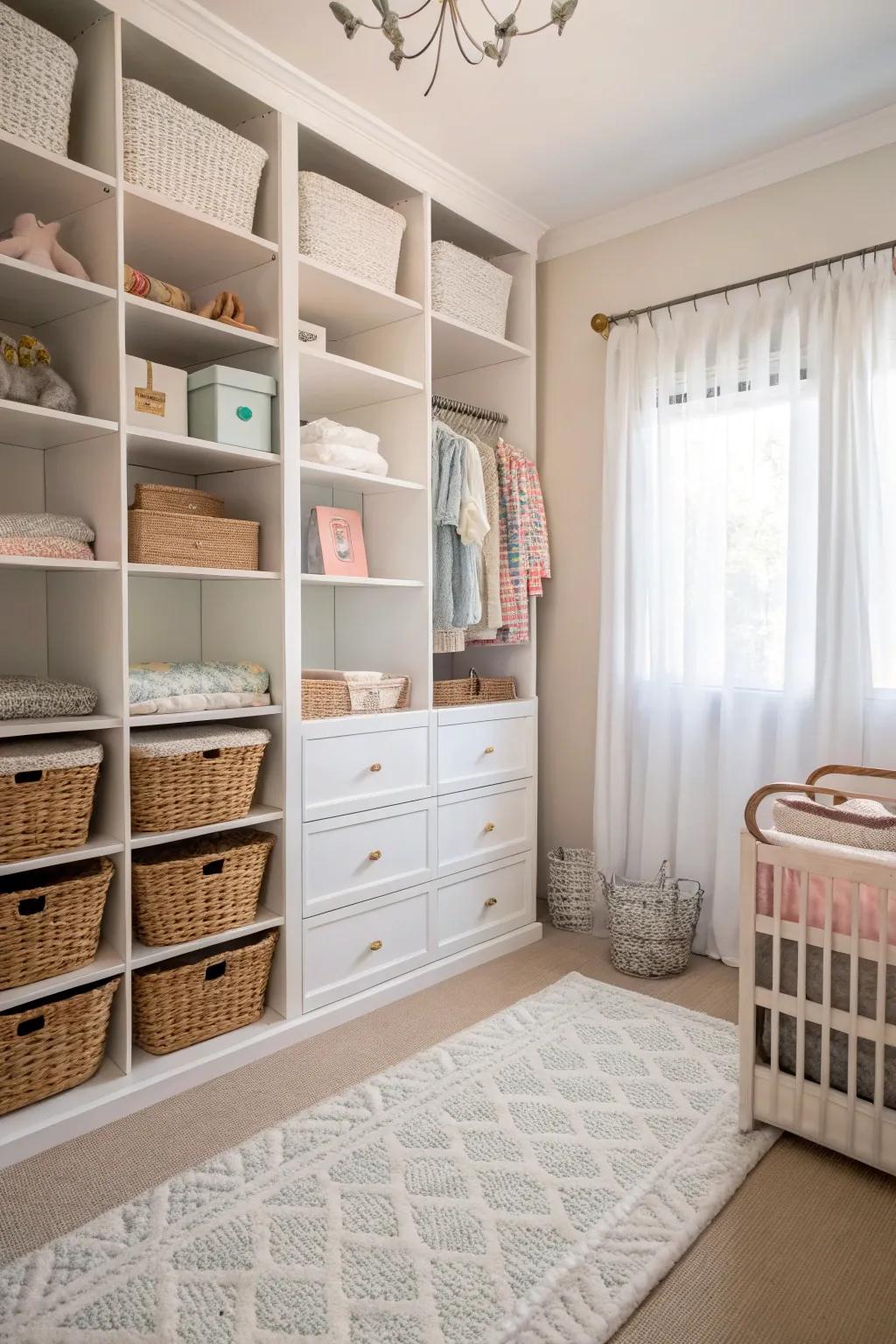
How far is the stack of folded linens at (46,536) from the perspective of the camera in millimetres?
1991

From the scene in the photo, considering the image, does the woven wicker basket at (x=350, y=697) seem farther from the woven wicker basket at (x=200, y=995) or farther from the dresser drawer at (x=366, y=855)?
the woven wicker basket at (x=200, y=995)

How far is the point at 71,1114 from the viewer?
2.01 meters

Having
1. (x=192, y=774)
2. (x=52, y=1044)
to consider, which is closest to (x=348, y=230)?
(x=192, y=774)

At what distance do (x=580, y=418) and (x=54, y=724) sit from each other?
230cm

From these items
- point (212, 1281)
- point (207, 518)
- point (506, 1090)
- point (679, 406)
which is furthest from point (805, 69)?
point (212, 1281)

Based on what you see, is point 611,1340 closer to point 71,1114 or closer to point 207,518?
point 71,1114

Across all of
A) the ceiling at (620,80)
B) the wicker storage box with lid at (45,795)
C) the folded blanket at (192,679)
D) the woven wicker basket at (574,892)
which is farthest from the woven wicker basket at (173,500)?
the woven wicker basket at (574,892)

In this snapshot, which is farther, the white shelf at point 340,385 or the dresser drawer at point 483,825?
the dresser drawer at point 483,825

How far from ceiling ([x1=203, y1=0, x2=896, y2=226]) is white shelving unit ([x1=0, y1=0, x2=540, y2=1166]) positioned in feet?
0.53

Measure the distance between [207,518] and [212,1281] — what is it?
1.70 metres

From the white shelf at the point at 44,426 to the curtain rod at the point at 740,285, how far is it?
191cm

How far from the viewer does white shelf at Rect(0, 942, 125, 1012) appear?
196cm

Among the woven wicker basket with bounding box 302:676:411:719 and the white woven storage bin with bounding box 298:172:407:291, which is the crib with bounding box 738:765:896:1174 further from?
the white woven storage bin with bounding box 298:172:407:291

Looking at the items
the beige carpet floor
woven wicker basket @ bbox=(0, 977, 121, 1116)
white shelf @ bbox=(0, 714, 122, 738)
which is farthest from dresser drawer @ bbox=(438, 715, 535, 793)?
woven wicker basket @ bbox=(0, 977, 121, 1116)
